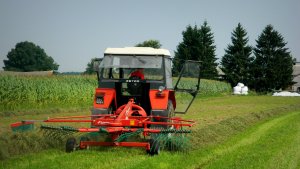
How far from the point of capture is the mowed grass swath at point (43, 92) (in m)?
21.4

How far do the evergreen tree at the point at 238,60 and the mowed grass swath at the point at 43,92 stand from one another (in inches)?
1558

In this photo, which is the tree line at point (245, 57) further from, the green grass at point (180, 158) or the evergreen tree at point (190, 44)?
the green grass at point (180, 158)

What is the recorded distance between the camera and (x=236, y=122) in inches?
634

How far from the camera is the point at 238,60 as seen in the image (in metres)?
65.9

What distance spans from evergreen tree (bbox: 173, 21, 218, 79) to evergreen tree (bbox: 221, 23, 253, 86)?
6.67 feet

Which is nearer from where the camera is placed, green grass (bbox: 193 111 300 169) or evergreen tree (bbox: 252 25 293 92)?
green grass (bbox: 193 111 300 169)

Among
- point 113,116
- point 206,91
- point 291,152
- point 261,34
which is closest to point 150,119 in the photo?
point 113,116

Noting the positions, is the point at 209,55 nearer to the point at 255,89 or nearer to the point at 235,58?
the point at 235,58

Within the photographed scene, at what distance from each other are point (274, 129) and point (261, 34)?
56369 mm

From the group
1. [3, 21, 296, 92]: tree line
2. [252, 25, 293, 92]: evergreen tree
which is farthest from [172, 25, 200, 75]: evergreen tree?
[252, 25, 293, 92]: evergreen tree

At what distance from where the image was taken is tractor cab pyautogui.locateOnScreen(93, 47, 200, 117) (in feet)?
35.0

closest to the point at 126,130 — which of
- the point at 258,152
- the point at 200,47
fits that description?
the point at 258,152

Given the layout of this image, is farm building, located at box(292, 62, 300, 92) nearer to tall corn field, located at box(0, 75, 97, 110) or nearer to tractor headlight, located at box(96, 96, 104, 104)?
tall corn field, located at box(0, 75, 97, 110)

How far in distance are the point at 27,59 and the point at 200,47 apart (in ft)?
150
